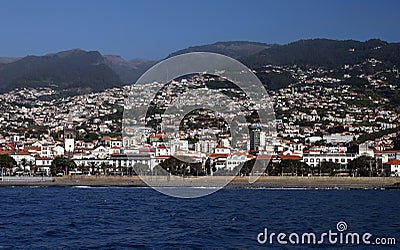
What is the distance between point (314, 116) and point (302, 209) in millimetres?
71712

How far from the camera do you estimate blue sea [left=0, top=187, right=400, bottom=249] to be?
1641 centimetres

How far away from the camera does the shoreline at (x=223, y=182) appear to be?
52.7 metres

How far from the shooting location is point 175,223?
2083 centimetres

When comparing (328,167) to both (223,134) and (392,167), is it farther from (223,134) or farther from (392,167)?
(223,134)

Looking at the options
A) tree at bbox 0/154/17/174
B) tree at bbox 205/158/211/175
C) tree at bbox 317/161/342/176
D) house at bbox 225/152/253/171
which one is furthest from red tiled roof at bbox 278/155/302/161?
tree at bbox 0/154/17/174

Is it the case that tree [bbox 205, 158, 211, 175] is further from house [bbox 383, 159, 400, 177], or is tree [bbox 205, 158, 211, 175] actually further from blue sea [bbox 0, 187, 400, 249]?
blue sea [bbox 0, 187, 400, 249]

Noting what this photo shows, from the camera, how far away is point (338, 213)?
25328 millimetres

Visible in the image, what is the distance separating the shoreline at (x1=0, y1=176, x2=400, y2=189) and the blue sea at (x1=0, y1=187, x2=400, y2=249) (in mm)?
22763

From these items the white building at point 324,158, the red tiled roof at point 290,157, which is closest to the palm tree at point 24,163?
the red tiled roof at point 290,157

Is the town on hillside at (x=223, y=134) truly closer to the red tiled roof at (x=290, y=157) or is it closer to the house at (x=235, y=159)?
the house at (x=235, y=159)

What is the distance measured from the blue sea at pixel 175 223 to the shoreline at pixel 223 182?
22763 mm

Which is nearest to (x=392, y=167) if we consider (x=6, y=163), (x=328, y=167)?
(x=328, y=167)

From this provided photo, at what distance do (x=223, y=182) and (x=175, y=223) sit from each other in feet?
114

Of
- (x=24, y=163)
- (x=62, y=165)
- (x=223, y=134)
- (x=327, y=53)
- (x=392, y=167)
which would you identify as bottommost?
(x=392, y=167)
